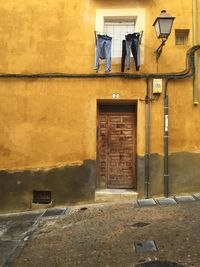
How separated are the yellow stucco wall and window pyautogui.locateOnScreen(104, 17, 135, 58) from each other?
40cm

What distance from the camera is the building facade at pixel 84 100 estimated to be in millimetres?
8961

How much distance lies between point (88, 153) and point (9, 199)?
2475 mm

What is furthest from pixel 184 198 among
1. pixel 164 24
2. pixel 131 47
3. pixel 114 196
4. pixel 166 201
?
pixel 164 24

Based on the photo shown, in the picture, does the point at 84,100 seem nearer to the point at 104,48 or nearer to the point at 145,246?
the point at 104,48

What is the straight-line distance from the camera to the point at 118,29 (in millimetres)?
9516

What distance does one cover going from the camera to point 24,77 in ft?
30.1

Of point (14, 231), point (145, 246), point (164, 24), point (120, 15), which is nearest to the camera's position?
point (145, 246)

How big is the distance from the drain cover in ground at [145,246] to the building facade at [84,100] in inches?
122

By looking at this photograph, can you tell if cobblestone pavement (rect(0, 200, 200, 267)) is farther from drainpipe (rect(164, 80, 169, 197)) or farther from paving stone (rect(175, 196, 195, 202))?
drainpipe (rect(164, 80, 169, 197))

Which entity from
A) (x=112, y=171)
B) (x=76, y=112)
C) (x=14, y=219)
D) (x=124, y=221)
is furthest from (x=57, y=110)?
(x=124, y=221)

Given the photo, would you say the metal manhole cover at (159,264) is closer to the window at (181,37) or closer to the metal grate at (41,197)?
the metal grate at (41,197)

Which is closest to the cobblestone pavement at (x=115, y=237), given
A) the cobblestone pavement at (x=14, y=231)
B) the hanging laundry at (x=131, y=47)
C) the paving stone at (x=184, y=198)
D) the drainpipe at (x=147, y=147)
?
the cobblestone pavement at (x=14, y=231)

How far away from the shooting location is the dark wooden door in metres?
9.43

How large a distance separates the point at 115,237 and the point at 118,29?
5.88m
